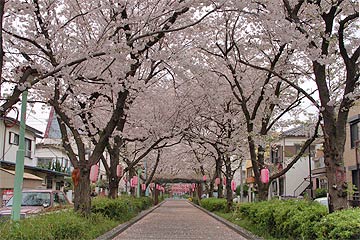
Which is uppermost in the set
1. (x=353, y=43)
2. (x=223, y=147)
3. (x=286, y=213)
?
(x=353, y=43)

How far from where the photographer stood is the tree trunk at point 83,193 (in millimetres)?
12734

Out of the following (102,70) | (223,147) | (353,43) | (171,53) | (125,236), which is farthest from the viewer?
(223,147)

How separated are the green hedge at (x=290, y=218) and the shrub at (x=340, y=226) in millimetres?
597

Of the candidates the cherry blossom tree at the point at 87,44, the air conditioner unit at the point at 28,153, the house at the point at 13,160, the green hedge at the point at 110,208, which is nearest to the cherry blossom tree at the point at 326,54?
the cherry blossom tree at the point at 87,44

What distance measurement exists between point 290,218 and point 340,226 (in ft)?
10.6

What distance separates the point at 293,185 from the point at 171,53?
30.2 metres

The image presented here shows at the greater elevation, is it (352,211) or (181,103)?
(181,103)

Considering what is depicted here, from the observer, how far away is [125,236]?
14055mm

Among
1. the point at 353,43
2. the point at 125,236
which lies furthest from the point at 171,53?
the point at 125,236

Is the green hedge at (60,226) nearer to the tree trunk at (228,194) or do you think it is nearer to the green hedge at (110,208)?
the green hedge at (110,208)

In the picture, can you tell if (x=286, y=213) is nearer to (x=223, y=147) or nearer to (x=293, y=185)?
(x=223, y=147)

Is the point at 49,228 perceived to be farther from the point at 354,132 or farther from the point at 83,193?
the point at 354,132

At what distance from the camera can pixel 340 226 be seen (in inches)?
270

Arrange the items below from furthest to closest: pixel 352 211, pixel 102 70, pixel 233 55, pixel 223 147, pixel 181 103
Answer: pixel 223 147 < pixel 181 103 < pixel 233 55 < pixel 102 70 < pixel 352 211
